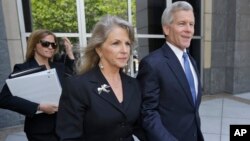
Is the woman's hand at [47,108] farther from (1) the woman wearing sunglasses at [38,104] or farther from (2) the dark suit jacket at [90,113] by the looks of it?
(2) the dark suit jacket at [90,113]

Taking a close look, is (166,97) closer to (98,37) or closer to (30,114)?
(98,37)

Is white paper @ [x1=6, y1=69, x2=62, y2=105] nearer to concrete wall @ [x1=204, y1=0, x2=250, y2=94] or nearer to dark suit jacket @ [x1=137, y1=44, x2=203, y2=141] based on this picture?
dark suit jacket @ [x1=137, y1=44, x2=203, y2=141]

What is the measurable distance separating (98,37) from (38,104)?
3.11 ft

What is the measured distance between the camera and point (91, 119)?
1505mm

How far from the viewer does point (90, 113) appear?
59.3 inches

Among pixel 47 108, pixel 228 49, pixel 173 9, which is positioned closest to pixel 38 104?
pixel 47 108

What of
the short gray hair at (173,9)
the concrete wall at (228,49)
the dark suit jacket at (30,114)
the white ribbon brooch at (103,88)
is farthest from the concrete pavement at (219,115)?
the white ribbon brooch at (103,88)

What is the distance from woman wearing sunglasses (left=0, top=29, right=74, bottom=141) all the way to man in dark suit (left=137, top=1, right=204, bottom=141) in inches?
35.0

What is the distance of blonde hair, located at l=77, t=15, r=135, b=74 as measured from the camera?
159cm

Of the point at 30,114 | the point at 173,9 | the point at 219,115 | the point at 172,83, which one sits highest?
the point at 173,9

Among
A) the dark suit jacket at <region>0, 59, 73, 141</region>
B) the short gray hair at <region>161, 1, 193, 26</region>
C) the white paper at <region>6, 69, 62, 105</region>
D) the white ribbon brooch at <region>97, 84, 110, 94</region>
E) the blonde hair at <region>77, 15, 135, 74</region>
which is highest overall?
the short gray hair at <region>161, 1, 193, 26</region>

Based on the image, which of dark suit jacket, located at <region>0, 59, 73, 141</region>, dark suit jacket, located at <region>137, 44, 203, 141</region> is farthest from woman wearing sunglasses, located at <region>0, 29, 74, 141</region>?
dark suit jacket, located at <region>137, 44, 203, 141</region>

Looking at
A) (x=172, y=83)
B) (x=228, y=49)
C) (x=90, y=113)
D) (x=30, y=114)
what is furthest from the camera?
(x=228, y=49)

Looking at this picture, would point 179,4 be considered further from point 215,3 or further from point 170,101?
point 215,3
